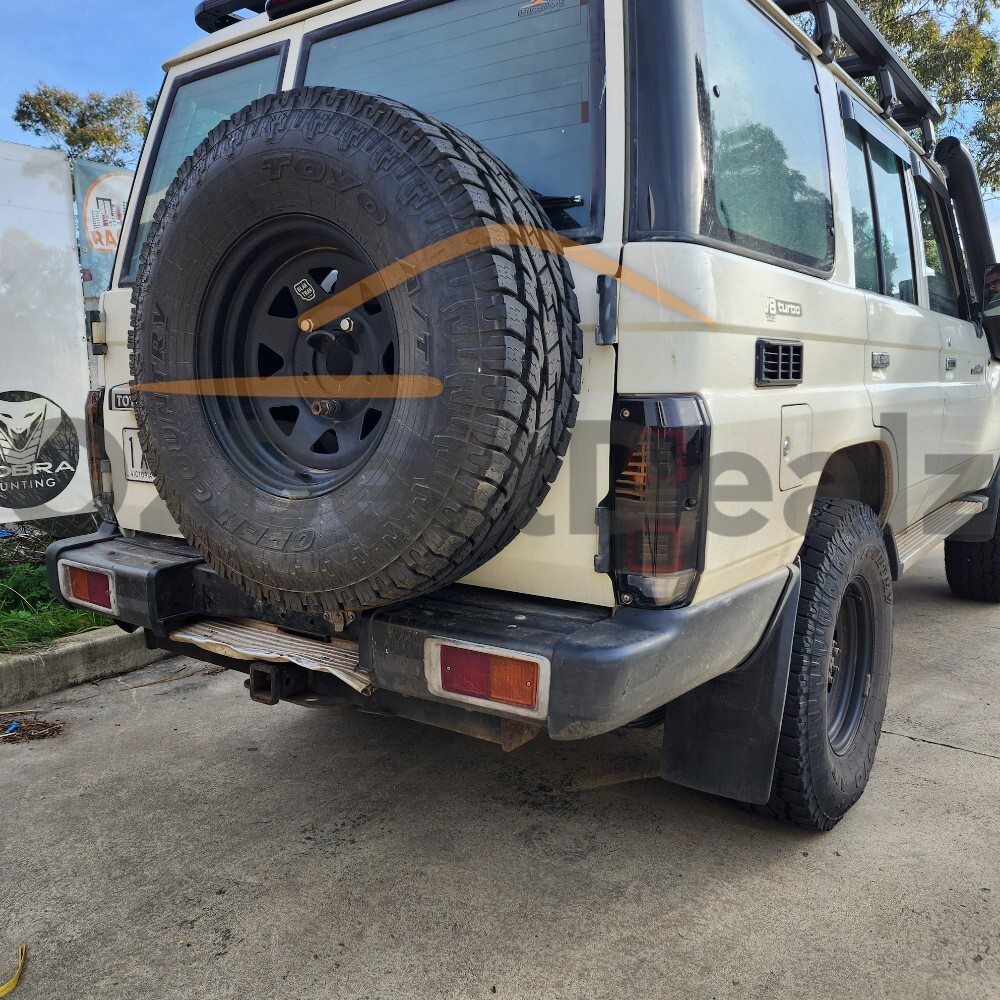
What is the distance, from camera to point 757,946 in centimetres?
205

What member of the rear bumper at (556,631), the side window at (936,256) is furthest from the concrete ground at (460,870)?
the side window at (936,256)

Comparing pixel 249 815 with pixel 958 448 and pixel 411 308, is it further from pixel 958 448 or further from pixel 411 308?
pixel 958 448

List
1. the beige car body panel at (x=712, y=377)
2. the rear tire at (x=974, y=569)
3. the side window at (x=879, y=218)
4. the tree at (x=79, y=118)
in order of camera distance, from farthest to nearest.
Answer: the tree at (x=79, y=118) → the rear tire at (x=974, y=569) → the side window at (x=879, y=218) → the beige car body panel at (x=712, y=377)

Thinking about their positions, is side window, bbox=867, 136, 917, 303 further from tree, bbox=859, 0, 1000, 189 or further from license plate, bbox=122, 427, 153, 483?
tree, bbox=859, 0, 1000, 189

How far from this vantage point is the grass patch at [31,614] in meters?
3.84

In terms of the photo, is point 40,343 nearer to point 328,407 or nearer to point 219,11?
point 219,11

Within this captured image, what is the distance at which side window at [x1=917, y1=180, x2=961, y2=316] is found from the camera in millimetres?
3672

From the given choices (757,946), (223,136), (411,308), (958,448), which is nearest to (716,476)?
(411,308)

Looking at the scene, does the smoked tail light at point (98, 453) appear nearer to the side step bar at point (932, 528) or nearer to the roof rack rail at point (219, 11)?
the roof rack rail at point (219, 11)

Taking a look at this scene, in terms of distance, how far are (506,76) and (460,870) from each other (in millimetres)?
2053

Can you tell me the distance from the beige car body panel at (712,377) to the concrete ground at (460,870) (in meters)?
0.84

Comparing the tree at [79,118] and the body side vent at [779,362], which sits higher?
the tree at [79,118]

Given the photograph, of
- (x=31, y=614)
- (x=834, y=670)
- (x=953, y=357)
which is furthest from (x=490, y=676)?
(x=31, y=614)

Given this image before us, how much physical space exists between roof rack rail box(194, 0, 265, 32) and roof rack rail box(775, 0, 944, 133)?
169 centimetres
